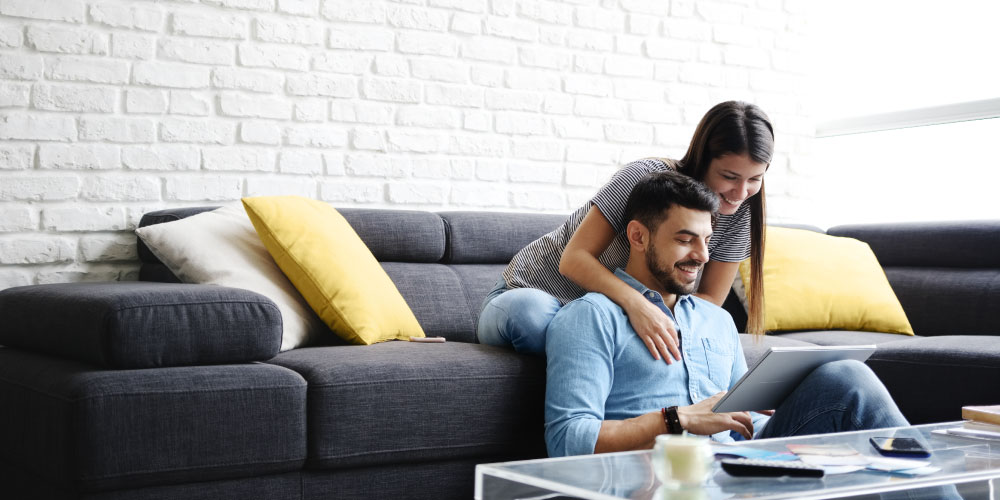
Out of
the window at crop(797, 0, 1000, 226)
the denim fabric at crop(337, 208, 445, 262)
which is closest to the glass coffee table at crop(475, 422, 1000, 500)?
the denim fabric at crop(337, 208, 445, 262)

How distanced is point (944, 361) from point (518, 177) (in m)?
1.55

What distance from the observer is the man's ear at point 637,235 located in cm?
201

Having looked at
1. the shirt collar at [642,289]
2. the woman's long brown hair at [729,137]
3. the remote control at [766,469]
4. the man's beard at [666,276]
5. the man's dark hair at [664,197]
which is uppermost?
the woman's long brown hair at [729,137]

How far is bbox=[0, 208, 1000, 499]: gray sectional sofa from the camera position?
69.6 inches

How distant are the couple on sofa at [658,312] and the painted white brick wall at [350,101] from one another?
104 cm

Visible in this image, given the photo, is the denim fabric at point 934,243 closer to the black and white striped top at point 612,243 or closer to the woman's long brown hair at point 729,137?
the black and white striped top at point 612,243

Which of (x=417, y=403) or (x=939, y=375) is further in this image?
(x=939, y=375)

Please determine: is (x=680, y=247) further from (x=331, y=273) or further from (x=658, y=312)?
(x=331, y=273)

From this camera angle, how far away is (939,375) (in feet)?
8.28

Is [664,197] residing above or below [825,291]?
above

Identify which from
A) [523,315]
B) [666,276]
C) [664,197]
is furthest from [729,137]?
[523,315]

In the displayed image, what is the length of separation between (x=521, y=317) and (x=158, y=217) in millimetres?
1167

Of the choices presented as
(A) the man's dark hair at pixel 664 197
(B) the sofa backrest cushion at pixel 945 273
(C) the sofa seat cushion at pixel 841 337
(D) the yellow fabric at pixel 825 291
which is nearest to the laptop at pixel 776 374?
(A) the man's dark hair at pixel 664 197

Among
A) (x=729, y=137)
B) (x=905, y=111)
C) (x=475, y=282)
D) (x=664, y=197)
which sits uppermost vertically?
(x=905, y=111)
